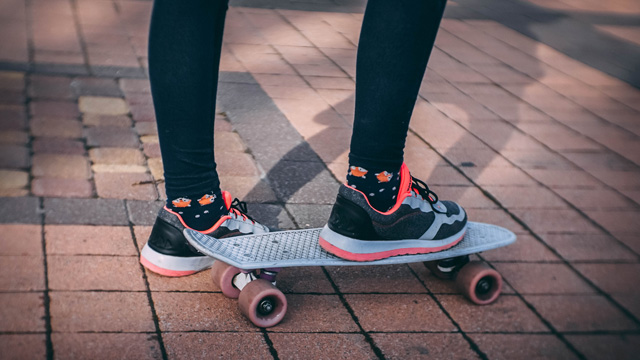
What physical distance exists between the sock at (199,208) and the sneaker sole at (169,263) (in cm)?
10

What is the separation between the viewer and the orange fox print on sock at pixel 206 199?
180cm

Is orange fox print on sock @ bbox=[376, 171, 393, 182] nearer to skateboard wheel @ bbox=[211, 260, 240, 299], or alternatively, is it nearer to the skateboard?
the skateboard

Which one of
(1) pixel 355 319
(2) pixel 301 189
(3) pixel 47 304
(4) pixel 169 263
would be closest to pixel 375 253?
(1) pixel 355 319

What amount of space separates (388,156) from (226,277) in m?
0.54

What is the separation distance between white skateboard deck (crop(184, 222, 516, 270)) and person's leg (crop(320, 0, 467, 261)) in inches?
1.0

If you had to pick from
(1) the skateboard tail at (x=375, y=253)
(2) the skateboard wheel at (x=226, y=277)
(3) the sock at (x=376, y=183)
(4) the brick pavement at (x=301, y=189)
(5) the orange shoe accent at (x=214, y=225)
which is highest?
(3) the sock at (x=376, y=183)

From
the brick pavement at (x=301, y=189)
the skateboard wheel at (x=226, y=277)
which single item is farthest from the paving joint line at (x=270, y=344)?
the skateboard wheel at (x=226, y=277)

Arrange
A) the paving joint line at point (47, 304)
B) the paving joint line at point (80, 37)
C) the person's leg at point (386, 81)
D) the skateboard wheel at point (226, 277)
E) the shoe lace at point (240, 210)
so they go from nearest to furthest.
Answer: the paving joint line at point (47, 304) → the person's leg at point (386, 81) → the skateboard wheel at point (226, 277) → the shoe lace at point (240, 210) → the paving joint line at point (80, 37)

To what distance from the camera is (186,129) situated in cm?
170

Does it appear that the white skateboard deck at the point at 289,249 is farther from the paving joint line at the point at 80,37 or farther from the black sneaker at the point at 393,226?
the paving joint line at the point at 80,37

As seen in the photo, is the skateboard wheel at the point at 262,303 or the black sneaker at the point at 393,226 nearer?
the skateboard wheel at the point at 262,303

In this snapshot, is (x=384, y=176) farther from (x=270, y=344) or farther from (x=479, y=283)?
(x=270, y=344)

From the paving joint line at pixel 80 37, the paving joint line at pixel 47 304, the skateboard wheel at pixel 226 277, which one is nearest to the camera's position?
the paving joint line at pixel 47 304

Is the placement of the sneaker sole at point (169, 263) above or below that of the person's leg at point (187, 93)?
below
